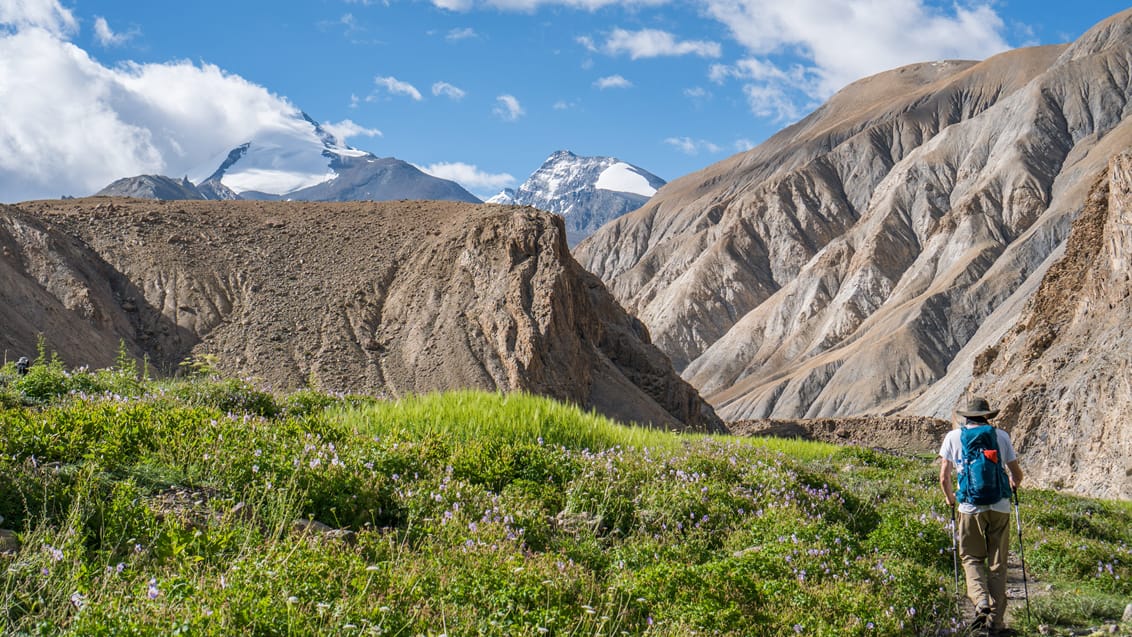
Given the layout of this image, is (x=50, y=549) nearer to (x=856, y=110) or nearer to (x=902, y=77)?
(x=856, y=110)

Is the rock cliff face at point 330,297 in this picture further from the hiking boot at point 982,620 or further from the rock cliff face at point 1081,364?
the hiking boot at point 982,620

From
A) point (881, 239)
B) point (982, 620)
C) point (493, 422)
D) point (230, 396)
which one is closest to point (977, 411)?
point (982, 620)

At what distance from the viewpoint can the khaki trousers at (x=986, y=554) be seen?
7.77 m

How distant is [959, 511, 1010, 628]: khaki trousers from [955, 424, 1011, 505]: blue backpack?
0.67 ft

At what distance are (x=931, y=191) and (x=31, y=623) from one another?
110 meters

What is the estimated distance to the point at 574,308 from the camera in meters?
35.5

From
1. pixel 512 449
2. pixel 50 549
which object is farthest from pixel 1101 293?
pixel 50 549

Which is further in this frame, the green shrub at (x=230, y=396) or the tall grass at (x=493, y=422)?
the green shrub at (x=230, y=396)

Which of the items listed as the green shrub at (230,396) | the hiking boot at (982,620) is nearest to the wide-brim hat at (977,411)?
the hiking boot at (982,620)

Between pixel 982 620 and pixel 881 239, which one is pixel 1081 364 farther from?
pixel 881 239

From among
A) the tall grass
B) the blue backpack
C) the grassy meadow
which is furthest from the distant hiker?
the tall grass

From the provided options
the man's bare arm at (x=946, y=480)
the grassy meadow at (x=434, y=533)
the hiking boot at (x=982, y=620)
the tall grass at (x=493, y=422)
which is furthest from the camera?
the tall grass at (x=493, y=422)

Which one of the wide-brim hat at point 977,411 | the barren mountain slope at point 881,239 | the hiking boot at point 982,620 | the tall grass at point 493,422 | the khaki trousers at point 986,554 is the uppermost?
the barren mountain slope at point 881,239

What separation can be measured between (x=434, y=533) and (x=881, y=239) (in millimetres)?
99516
